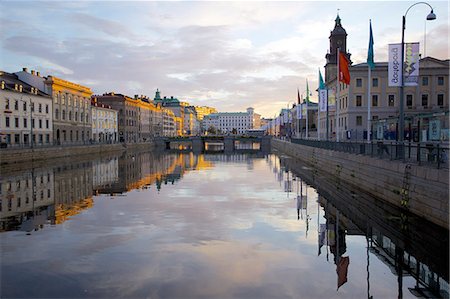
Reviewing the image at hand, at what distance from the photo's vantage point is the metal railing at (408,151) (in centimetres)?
1952

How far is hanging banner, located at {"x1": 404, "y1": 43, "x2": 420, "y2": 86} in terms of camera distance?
91.9 feet

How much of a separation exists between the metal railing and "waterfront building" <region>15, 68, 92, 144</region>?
5743cm

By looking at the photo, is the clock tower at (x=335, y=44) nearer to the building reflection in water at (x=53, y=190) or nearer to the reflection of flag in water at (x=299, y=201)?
the building reflection in water at (x=53, y=190)

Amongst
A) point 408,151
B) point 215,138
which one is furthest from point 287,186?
point 215,138

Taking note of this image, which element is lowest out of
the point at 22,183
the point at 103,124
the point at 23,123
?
the point at 22,183

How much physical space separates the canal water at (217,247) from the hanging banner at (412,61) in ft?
29.1

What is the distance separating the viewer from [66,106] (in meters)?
86.9

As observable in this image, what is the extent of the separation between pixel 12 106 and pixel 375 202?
195 ft

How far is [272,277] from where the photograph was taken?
13.4 meters

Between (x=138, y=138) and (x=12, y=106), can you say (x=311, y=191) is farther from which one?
(x=138, y=138)

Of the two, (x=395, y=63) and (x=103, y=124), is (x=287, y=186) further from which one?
(x=103, y=124)

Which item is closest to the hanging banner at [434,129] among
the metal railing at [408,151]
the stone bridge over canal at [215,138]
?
the metal railing at [408,151]

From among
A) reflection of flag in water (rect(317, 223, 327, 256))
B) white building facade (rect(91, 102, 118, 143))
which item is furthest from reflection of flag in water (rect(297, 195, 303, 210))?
white building facade (rect(91, 102, 118, 143))

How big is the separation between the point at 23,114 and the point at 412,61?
6149 centimetres
